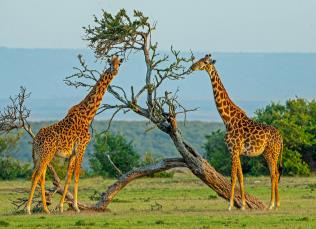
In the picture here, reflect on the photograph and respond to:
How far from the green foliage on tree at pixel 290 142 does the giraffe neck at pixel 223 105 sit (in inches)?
669

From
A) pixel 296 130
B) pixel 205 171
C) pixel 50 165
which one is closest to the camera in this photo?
pixel 50 165

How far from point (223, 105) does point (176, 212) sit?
244 cm

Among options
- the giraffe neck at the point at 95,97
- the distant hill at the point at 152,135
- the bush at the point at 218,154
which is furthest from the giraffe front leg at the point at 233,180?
the distant hill at the point at 152,135

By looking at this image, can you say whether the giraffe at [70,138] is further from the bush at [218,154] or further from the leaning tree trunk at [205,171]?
the bush at [218,154]

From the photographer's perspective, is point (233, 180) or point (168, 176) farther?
point (168, 176)

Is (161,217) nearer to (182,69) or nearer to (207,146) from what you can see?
(182,69)

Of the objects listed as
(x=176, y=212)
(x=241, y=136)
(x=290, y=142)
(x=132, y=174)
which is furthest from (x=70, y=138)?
(x=290, y=142)

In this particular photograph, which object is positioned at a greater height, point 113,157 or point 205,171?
point 113,157

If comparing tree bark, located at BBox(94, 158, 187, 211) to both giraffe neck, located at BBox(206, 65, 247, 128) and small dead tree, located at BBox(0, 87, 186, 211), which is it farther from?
giraffe neck, located at BBox(206, 65, 247, 128)

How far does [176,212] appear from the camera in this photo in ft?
75.4

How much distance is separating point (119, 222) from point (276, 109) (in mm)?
25581

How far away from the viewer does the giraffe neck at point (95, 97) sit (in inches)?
896

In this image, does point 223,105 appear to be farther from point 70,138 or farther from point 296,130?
point 296,130

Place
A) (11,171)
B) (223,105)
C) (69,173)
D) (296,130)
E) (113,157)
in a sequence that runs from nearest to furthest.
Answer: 1. (69,173)
2. (223,105)
3. (296,130)
4. (11,171)
5. (113,157)
